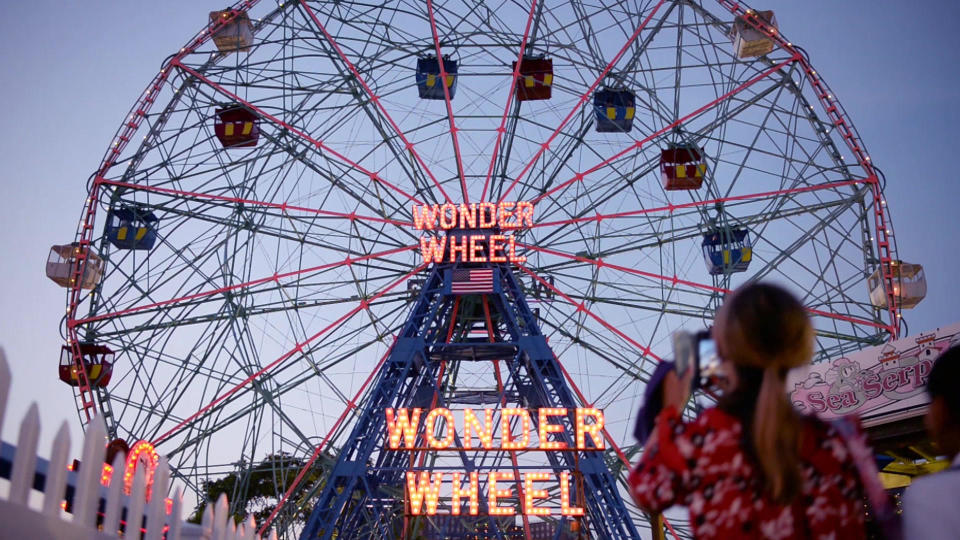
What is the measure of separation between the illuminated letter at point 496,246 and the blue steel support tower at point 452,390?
0.60 ft

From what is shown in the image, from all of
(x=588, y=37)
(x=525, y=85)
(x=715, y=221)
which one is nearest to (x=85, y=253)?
(x=525, y=85)

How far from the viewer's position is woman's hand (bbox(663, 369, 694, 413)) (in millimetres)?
2363

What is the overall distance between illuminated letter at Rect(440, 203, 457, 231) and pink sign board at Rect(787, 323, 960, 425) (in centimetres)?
809

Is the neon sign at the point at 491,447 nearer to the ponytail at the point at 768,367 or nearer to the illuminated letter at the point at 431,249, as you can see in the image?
the illuminated letter at the point at 431,249

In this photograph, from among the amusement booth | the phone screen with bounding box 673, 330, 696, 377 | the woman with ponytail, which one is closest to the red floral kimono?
the woman with ponytail

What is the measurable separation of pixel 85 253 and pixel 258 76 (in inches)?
229

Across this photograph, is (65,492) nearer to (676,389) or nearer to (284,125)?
(676,389)

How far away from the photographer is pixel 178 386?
20562mm

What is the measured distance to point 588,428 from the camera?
1817cm

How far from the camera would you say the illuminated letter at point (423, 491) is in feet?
57.4

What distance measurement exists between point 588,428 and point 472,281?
4177 millimetres

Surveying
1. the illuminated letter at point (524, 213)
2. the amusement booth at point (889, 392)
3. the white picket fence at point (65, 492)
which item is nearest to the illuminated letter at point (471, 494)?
the illuminated letter at point (524, 213)

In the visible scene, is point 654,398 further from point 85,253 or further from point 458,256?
point 85,253

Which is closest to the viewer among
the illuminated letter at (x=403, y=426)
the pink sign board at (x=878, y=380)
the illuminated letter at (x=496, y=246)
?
the pink sign board at (x=878, y=380)
